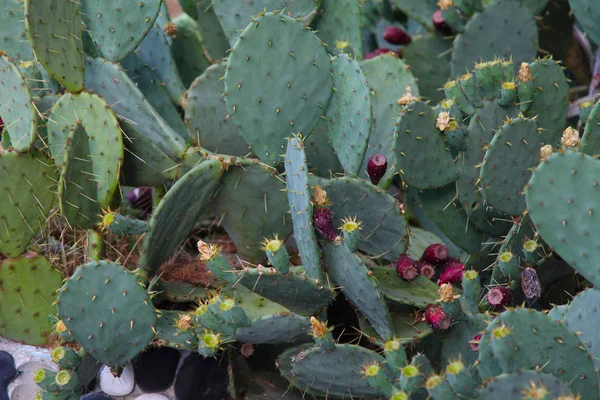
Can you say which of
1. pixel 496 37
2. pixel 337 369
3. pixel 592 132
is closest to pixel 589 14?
pixel 496 37

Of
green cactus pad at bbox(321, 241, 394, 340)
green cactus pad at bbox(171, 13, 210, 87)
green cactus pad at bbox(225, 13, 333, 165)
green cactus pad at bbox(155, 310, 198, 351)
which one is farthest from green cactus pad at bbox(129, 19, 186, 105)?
green cactus pad at bbox(321, 241, 394, 340)

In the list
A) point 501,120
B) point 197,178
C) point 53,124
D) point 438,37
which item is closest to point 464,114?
point 501,120

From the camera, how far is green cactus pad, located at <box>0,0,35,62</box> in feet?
8.36

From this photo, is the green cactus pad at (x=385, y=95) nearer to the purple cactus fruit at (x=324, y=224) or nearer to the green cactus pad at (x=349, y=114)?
the green cactus pad at (x=349, y=114)

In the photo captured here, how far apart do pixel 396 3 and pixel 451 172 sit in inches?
41.3

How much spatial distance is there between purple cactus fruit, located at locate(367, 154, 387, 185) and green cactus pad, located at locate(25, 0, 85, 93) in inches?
36.8

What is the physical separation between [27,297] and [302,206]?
3.02 ft

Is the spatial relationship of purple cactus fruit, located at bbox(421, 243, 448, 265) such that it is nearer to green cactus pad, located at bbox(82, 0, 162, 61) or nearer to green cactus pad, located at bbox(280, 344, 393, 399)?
green cactus pad, located at bbox(280, 344, 393, 399)

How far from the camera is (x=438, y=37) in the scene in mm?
3047

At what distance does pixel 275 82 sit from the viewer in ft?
7.02

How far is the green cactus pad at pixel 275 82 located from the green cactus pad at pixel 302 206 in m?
0.19

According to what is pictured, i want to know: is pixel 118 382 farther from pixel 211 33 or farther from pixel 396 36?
pixel 396 36

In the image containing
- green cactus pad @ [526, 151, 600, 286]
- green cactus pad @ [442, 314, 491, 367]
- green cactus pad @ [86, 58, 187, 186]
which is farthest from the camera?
green cactus pad @ [86, 58, 187, 186]

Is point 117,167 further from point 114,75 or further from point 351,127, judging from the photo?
point 351,127
